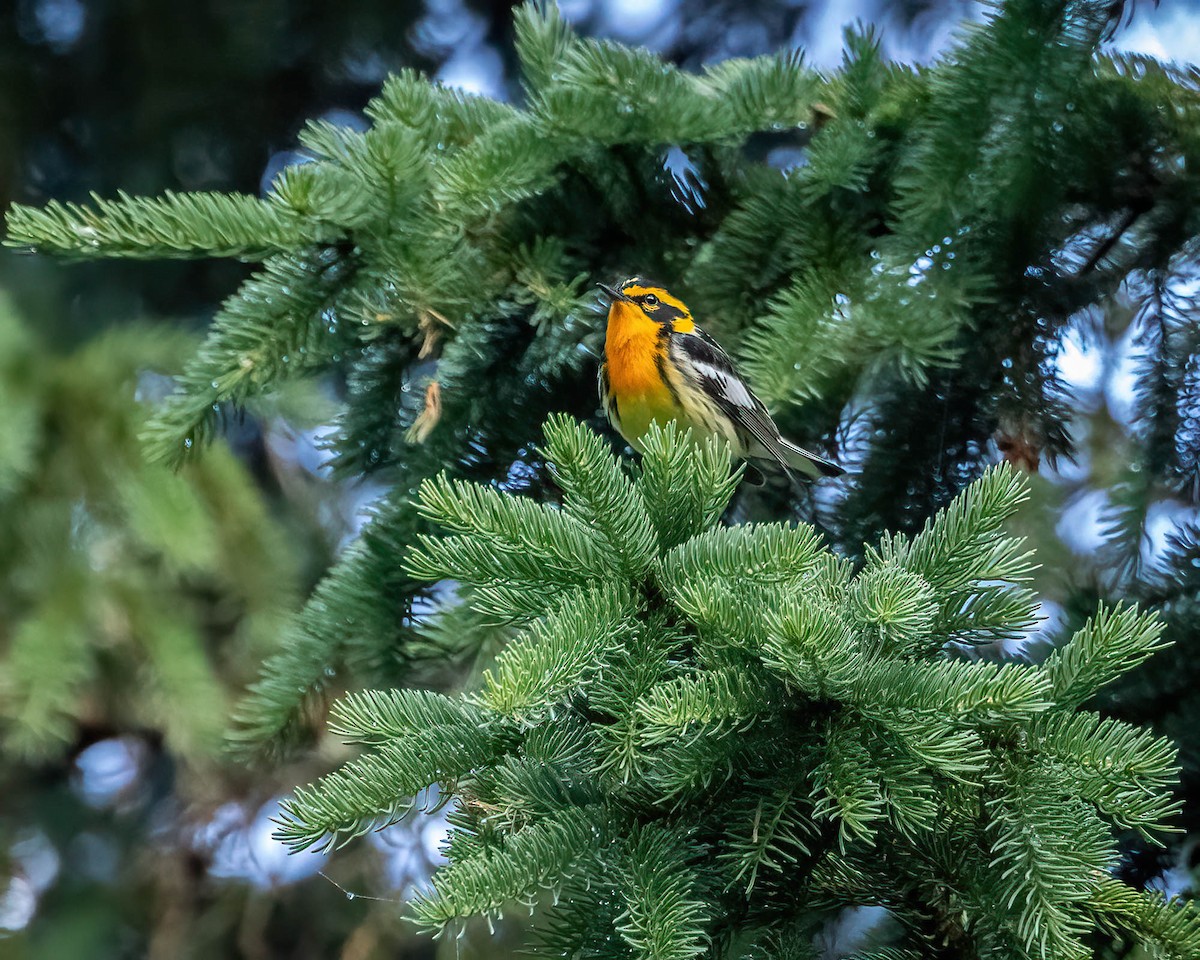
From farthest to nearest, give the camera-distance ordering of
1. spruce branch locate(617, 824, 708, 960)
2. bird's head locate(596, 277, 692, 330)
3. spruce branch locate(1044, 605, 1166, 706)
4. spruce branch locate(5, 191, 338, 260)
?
bird's head locate(596, 277, 692, 330)
spruce branch locate(5, 191, 338, 260)
spruce branch locate(1044, 605, 1166, 706)
spruce branch locate(617, 824, 708, 960)

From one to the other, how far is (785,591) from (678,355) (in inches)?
89.4

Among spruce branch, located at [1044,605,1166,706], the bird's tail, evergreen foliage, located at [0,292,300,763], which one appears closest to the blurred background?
evergreen foliage, located at [0,292,300,763]

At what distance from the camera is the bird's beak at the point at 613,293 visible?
2374 mm

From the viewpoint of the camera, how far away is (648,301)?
2.79 metres

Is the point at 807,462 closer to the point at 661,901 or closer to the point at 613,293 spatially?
the point at 613,293

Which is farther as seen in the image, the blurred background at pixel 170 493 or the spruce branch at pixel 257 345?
the blurred background at pixel 170 493

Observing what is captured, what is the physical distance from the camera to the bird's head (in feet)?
8.14

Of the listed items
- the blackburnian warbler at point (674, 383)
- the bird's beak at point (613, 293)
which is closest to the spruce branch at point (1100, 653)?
the blackburnian warbler at point (674, 383)

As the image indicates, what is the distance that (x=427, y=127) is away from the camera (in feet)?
7.19

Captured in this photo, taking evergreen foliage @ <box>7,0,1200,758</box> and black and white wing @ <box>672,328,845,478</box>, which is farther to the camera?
black and white wing @ <box>672,328,845,478</box>

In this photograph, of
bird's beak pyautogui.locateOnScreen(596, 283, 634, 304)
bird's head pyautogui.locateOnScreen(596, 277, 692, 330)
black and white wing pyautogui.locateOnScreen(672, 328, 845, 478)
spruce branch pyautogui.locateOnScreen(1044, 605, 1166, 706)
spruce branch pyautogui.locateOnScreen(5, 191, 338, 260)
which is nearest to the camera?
spruce branch pyautogui.locateOnScreen(1044, 605, 1166, 706)

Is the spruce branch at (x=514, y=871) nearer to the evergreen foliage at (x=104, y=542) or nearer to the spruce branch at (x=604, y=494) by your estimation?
the spruce branch at (x=604, y=494)

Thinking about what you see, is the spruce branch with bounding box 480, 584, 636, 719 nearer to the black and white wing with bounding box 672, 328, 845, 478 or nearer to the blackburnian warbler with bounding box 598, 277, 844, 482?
the blackburnian warbler with bounding box 598, 277, 844, 482

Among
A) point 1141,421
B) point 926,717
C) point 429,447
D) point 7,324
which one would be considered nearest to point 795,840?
point 926,717
